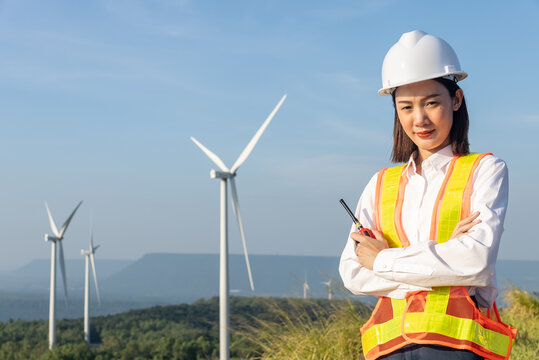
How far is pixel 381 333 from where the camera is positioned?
10.5 ft

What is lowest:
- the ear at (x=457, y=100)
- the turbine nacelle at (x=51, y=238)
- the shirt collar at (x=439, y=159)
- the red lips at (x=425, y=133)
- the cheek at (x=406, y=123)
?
the shirt collar at (x=439, y=159)

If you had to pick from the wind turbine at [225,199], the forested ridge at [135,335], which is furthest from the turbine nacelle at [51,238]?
the wind turbine at [225,199]

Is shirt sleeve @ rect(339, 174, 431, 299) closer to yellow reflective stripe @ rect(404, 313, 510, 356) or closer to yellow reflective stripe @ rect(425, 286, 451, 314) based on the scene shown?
yellow reflective stripe @ rect(425, 286, 451, 314)

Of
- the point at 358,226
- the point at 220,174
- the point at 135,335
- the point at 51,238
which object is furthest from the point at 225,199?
the point at 135,335

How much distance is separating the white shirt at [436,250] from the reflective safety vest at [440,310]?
0.04 meters

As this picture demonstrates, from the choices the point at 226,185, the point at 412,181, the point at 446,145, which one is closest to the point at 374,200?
the point at 412,181

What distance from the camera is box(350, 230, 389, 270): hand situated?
10.9ft

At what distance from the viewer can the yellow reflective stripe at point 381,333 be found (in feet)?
10.3

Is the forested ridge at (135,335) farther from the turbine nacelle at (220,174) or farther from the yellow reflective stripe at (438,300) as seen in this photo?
the yellow reflective stripe at (438,300)

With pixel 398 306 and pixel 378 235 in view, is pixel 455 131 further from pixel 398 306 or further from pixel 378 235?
pixel 398 306

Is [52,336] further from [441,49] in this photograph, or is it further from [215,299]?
[441,49]

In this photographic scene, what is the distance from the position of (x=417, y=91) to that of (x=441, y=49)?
241 millimetres

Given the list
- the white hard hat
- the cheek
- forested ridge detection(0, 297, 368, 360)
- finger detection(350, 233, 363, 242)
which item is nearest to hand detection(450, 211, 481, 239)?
finger detection(350, 233, 363, 242)

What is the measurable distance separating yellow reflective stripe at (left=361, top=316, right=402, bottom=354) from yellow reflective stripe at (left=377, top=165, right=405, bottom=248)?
418 mm
